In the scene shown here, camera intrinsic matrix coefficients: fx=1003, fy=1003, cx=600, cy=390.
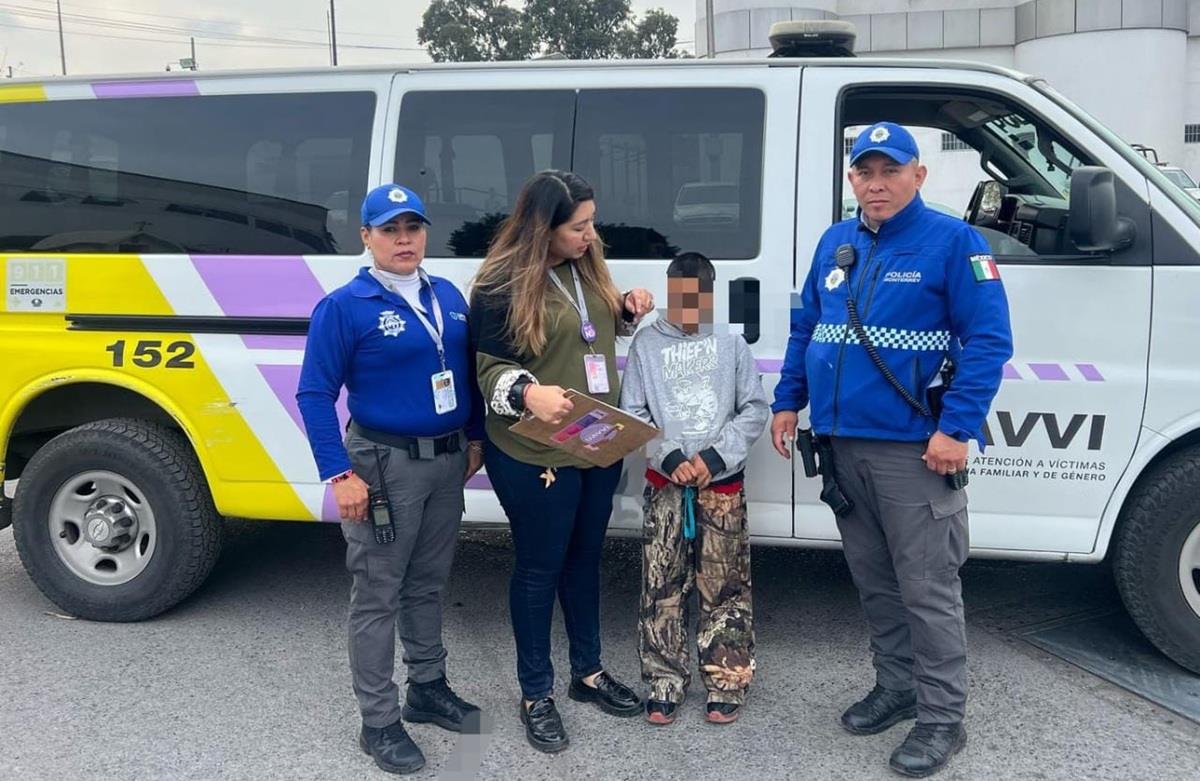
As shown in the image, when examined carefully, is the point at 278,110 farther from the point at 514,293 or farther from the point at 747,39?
the point at 747,39

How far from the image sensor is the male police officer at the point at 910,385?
275cm

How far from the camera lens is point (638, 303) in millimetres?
3123

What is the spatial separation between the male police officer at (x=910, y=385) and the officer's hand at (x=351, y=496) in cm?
136

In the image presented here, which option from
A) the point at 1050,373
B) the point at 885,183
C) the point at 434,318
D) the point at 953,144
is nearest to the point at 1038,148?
the point at 953,144

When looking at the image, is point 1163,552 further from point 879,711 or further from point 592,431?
point 592,431

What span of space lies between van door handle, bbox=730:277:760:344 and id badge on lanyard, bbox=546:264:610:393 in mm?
697

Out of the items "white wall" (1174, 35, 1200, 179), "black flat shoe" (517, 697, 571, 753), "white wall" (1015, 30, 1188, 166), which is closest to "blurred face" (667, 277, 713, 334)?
"black flat shoe" (517, 697, 571, 753)

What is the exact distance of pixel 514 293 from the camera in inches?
113

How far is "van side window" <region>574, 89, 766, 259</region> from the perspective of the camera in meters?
3.52

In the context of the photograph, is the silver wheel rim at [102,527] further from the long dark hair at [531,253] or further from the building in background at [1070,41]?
the building in background at [1070,41]

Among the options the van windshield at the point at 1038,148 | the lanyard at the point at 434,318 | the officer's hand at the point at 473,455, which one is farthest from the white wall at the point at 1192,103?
the lanyard at the point at 434,318

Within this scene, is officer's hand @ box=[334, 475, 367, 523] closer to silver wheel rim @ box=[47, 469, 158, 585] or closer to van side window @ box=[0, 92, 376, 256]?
van side window @ box=[0, 92, 376, 256]

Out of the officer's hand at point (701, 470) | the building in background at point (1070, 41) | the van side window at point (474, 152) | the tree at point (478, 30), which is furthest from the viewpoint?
the tree at point (478, 30)

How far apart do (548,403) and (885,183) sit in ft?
3.73
